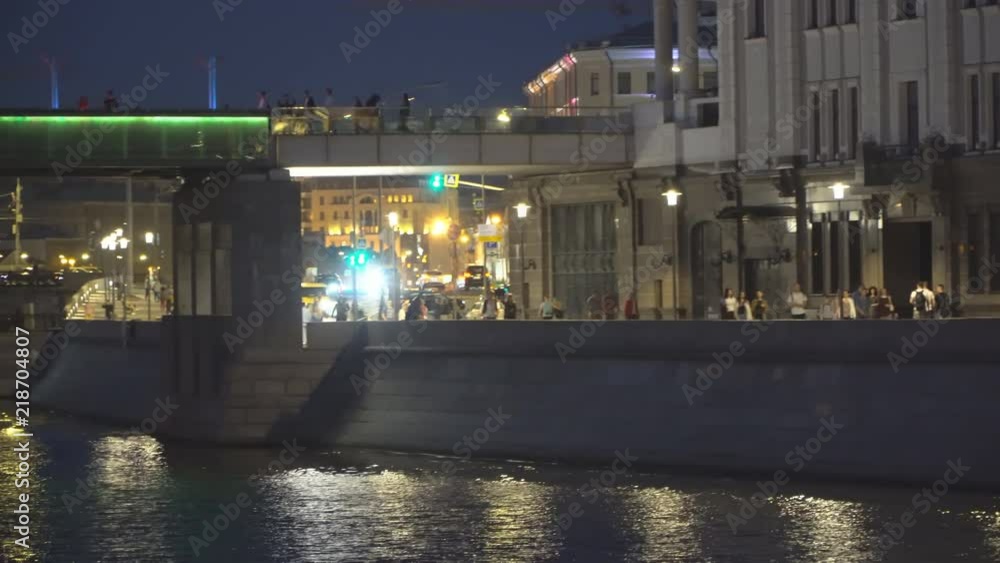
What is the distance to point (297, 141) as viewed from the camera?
4853 centimetres

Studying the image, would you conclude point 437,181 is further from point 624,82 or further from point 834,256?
point 624,82

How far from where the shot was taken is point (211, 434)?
47656 millimetres

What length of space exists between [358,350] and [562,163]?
948 cm

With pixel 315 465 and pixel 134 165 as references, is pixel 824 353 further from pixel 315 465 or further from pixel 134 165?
pixel 134 165

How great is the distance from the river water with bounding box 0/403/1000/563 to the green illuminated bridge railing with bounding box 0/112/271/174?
8.57 m

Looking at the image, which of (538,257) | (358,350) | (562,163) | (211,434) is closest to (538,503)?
(358,350)

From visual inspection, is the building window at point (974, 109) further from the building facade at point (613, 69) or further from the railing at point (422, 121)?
the building facade at point (613, 69)

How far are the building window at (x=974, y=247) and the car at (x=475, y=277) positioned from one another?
4171 centimetres

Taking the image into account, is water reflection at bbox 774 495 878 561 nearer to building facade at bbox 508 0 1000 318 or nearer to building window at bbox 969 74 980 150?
building facade at bbox 508 0 1000 318

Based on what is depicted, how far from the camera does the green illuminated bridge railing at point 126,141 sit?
47531 millimetres

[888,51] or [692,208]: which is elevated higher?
[888,51]

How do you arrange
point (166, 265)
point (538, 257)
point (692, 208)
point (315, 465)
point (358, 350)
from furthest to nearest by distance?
point (166, 265) → point (538, 257) → point (692, 208) → point (358, 350) → point (315, 465)

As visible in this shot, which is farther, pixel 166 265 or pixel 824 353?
pixel 166 265

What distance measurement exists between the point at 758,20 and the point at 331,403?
1674 centimetres
